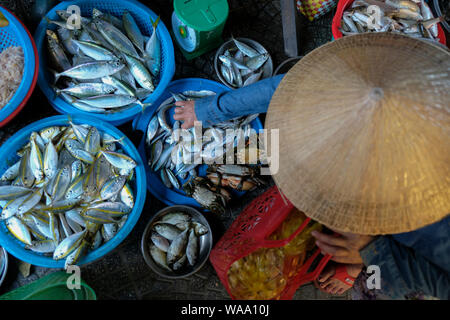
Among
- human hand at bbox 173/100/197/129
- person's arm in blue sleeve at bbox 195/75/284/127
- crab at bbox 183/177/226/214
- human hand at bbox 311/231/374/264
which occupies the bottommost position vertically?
crab at bbox 183/177/226/214

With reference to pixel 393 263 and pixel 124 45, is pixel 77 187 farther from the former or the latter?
pixel 393 263

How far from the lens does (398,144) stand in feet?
3.11

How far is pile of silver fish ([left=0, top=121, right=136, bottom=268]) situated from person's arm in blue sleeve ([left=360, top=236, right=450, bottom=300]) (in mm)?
1380

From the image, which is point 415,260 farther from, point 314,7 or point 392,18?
point 314,7

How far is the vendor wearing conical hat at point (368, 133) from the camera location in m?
0.94

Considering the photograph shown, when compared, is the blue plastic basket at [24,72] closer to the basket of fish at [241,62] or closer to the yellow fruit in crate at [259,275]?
the basket of fish at [241,62]

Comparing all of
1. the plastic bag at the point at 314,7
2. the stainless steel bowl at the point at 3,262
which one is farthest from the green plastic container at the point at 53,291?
the plastic bag at the point at 314,7

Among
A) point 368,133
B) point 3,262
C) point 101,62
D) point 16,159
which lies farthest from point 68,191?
point 368,133

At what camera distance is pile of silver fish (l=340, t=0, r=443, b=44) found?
6.81ft

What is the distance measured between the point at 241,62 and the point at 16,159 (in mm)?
1622

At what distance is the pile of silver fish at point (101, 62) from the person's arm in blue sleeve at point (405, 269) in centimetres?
153

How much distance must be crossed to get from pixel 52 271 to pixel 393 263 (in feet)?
6.72

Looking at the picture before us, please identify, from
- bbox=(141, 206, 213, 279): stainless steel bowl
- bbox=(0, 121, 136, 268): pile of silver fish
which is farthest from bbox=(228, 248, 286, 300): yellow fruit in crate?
bbox=(0, 121, 136, 268): pile of silver fish

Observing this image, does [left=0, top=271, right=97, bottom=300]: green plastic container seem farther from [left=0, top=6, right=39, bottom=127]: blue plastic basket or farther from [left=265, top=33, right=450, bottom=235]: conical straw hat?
[left=265, top=33, right=450, bottom=235]: conical straw hat
